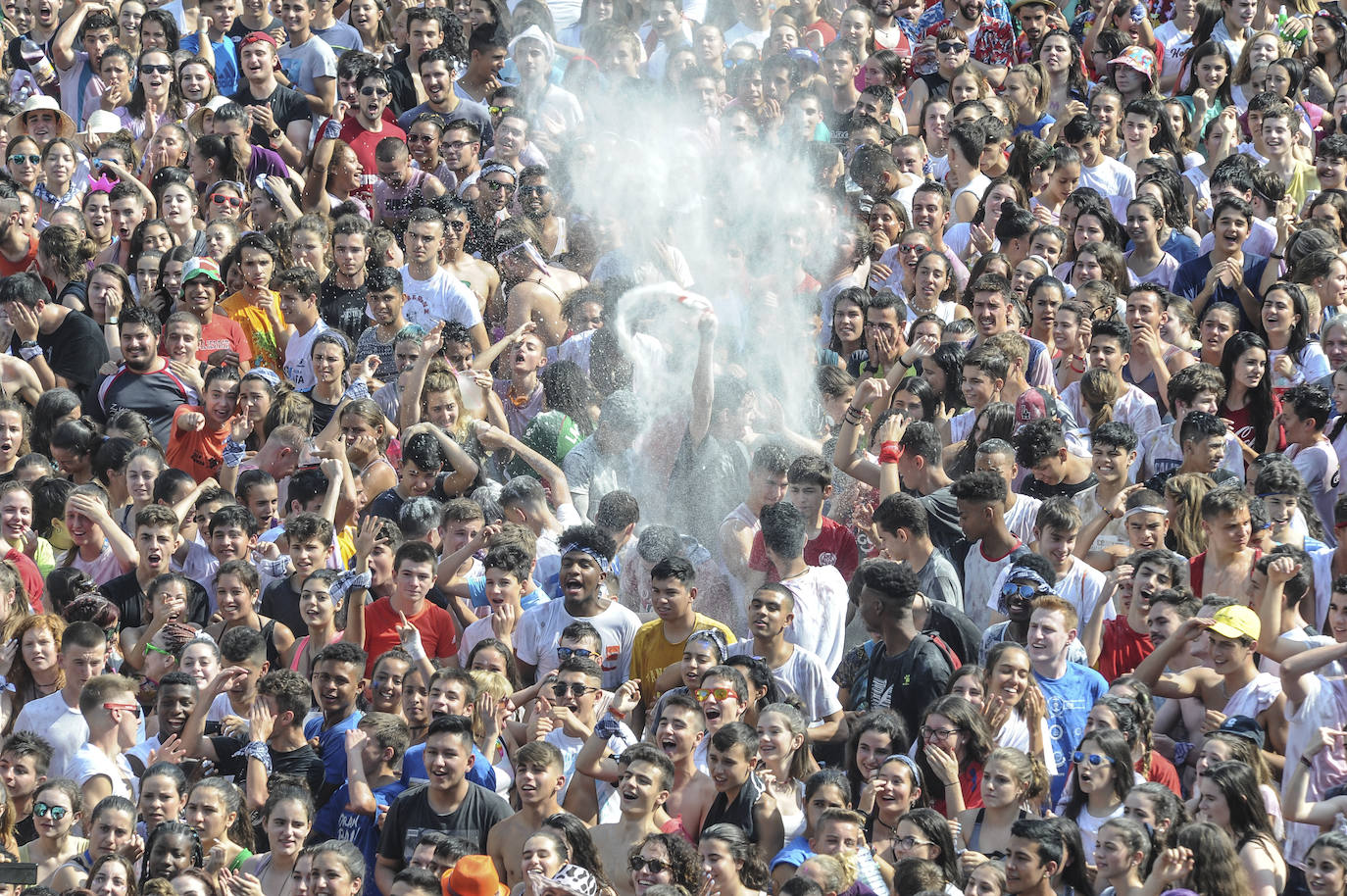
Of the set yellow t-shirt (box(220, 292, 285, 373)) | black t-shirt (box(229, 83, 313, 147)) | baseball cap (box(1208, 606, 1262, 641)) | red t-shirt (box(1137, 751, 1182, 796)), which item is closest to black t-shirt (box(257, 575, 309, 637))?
yellow t-shirt (box(220, 292, 285, 373))

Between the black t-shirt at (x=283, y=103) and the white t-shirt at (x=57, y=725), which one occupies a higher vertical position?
the black t-shirt at (x=283, y=103)

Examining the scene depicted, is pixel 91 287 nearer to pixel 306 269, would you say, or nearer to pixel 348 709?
pixel 306 269

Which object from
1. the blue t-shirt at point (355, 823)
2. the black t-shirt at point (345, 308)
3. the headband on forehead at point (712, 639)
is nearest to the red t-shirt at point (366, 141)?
the black t-shirt at point (345, 308)

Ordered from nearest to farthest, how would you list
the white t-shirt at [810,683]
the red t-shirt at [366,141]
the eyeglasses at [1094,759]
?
1. the eyeglasses at [1094,759]
2. the white t-shirt at [810,683]
3. the red t-shirt at [366,141]

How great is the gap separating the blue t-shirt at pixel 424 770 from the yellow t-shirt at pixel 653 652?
89cm

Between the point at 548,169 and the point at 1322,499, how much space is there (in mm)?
5505

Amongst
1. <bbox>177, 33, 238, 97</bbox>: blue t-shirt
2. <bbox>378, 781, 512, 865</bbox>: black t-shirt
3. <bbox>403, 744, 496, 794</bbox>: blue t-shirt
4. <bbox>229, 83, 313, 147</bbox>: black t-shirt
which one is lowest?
<bbox>378, 781, 512, 865</bbox>: black t-shirt

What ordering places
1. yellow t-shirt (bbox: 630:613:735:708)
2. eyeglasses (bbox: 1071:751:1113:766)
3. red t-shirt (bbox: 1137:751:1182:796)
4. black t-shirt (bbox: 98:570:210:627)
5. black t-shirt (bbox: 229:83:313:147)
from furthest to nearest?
black t-shirt (bbox: 229:83:313:147) < black t-shirt (bbox: 98:570:210:627) < yellow t-shirt (bbox: 630:613:735:708) < red t-shirt (bbox: 1137:751:1182:796) < eyeglasses (bbox: 1071:751:1113:766)

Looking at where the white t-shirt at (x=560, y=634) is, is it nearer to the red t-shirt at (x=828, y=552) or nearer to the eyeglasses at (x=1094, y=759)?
the red t-shirt at (x=828, y=552)

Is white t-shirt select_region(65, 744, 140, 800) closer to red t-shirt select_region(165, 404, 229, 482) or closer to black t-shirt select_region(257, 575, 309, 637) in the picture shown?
black t-shirt select_region(257, 575, 309, 637)

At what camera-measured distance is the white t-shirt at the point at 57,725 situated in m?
10.6

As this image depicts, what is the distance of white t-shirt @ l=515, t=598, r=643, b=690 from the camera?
10.9 meters

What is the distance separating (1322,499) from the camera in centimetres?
1192

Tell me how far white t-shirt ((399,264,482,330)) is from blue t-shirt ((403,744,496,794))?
402 centimetres
